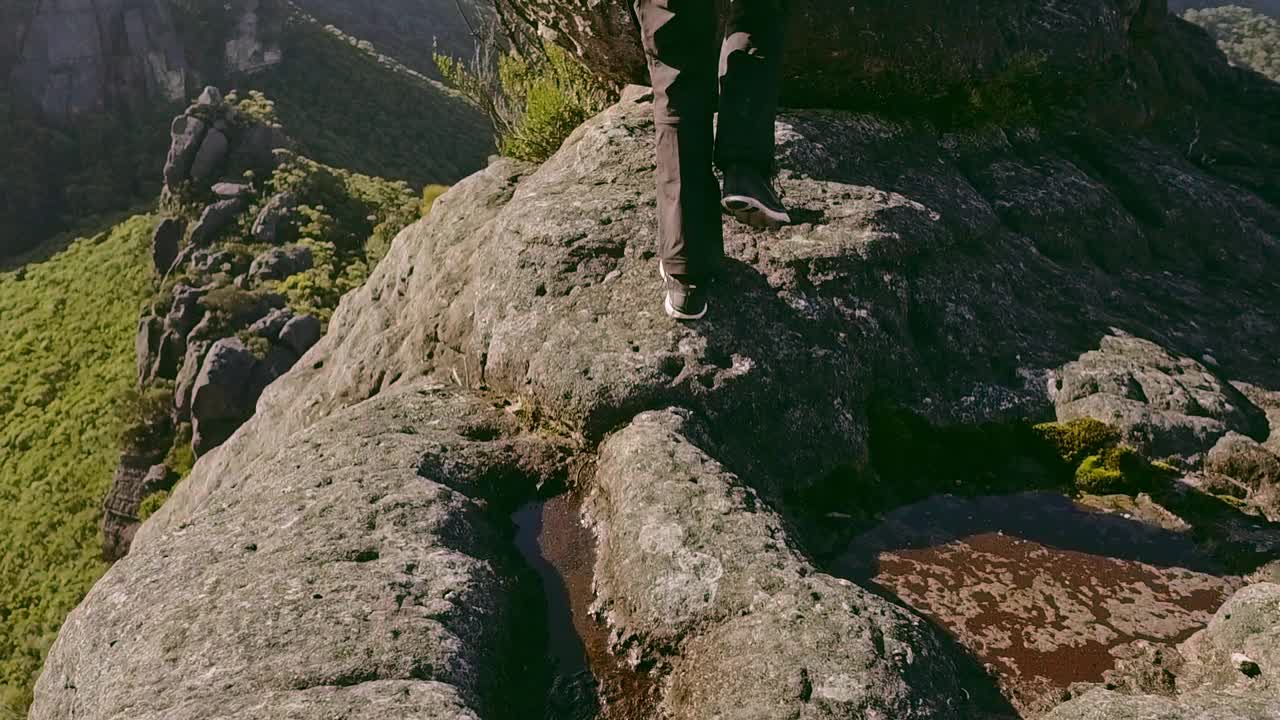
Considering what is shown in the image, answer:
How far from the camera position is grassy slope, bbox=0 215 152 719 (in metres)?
48.2

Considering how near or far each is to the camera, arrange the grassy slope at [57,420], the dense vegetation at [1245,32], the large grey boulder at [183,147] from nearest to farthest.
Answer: the grassy slope at [57,420], the dense vegetation at [1245,32], the large grey boulder at [183,147]

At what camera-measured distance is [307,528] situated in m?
4.80

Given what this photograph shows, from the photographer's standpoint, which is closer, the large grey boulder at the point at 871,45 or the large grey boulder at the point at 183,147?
the large grey boulder at the point at 871,45

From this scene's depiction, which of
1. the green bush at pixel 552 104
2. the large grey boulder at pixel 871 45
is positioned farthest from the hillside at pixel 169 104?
the large grey boulder at pixel 871 45

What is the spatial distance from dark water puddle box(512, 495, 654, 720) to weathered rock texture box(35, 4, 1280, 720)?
0.13 metres

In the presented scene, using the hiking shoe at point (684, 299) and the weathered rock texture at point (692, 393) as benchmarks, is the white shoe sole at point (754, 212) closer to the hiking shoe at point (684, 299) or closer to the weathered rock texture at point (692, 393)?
the hiking shoe at point (684, 299)

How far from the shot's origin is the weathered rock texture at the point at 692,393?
3969mm

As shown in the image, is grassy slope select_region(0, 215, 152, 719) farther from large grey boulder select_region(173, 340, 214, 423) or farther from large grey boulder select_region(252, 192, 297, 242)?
large grey boulder select_region(252, 192, 297, 242)

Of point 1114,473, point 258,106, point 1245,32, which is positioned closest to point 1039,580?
point 1114,473

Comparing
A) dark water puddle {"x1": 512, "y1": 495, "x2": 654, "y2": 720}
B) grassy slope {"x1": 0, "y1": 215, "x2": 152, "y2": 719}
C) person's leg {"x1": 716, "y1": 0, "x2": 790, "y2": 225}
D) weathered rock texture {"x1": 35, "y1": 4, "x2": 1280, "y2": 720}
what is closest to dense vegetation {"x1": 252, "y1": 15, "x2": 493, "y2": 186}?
grassy slope {"x1": 0, "y1": 215, "x2": 152, "y2": 719}

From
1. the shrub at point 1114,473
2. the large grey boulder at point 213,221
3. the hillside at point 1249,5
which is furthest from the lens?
the large grey boulder at point 213,221

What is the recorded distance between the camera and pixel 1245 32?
221 ft

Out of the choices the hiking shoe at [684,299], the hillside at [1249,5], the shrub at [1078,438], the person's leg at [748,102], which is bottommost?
the hillside at [1249,5]

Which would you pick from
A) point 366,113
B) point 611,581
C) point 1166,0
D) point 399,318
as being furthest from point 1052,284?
point 366,113
